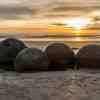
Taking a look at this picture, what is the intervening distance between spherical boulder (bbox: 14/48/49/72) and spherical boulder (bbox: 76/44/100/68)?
147 millimetres

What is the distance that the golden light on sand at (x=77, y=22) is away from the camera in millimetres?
1738

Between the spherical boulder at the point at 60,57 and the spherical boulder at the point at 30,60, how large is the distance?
6cm

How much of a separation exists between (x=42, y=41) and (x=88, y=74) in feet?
1.76

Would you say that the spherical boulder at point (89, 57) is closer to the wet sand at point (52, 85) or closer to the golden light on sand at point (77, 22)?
the wet sand at point (52, 85)

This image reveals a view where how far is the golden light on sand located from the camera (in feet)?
5.70

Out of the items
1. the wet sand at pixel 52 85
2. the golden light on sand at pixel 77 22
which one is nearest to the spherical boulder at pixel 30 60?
the wet sand at pixel 52 85

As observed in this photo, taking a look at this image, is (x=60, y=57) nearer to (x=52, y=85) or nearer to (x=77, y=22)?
(x=52, y=85)

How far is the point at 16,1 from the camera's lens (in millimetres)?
1747

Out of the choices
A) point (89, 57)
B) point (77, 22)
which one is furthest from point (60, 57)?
point (77, 22)

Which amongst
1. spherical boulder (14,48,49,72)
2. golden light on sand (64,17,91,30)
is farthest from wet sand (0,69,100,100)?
golden light on sand (64,17,91,30)

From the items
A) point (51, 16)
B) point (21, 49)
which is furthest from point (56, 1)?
point (21, 49)

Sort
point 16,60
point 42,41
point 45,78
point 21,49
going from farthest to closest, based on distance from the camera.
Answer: point 42,41 < point 21,49 < point 16,60 < point 45,78

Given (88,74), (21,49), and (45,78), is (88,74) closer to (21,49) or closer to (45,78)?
(45,78)

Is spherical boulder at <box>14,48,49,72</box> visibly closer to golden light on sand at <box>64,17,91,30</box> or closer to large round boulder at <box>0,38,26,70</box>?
large round boulder at <box>0,38,26,70</box>
